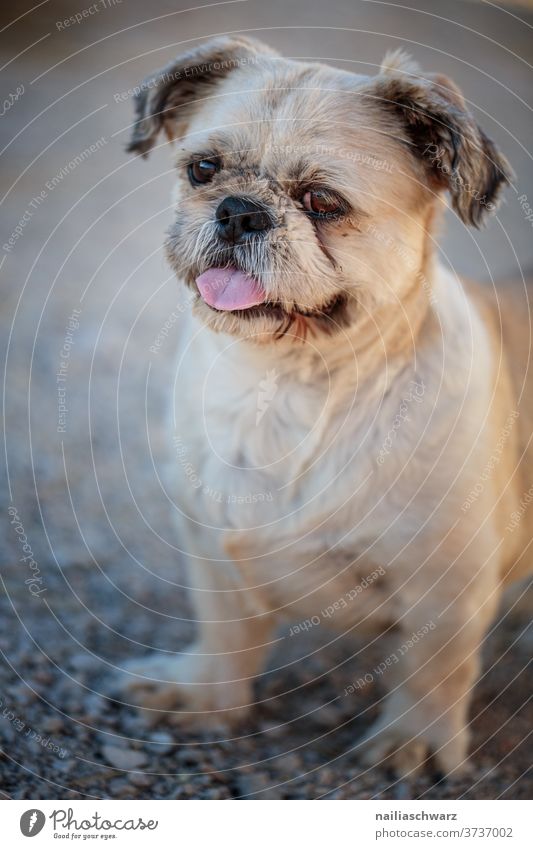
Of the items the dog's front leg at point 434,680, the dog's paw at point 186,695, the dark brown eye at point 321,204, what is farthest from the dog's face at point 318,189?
the dog's paw at point 186,695

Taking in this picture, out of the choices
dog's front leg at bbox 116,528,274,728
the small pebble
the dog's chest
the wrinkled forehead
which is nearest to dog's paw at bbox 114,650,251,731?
dog's front leg at bbox 116,528,274,728

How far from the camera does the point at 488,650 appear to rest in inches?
86.2

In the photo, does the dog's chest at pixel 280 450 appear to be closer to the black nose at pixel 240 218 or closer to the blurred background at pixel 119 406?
the black nose at pixel 240 218

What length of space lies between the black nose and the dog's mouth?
7cm

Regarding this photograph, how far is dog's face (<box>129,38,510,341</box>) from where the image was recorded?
1416 millimetres

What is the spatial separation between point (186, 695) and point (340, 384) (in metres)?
0.94

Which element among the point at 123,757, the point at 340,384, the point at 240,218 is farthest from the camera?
the point at 123,757

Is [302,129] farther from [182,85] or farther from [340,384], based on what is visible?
[340,384]

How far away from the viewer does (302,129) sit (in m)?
1.42

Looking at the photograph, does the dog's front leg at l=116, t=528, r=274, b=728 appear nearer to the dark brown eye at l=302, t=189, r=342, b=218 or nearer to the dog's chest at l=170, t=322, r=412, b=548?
the dog's chest at l=170, t=322, r=412, b=548

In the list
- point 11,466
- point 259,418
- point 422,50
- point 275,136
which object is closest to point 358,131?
point 275,136

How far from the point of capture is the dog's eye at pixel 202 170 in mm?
1467

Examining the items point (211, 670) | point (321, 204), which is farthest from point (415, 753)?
point (321, 204)

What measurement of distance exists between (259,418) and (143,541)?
0.99 meters
